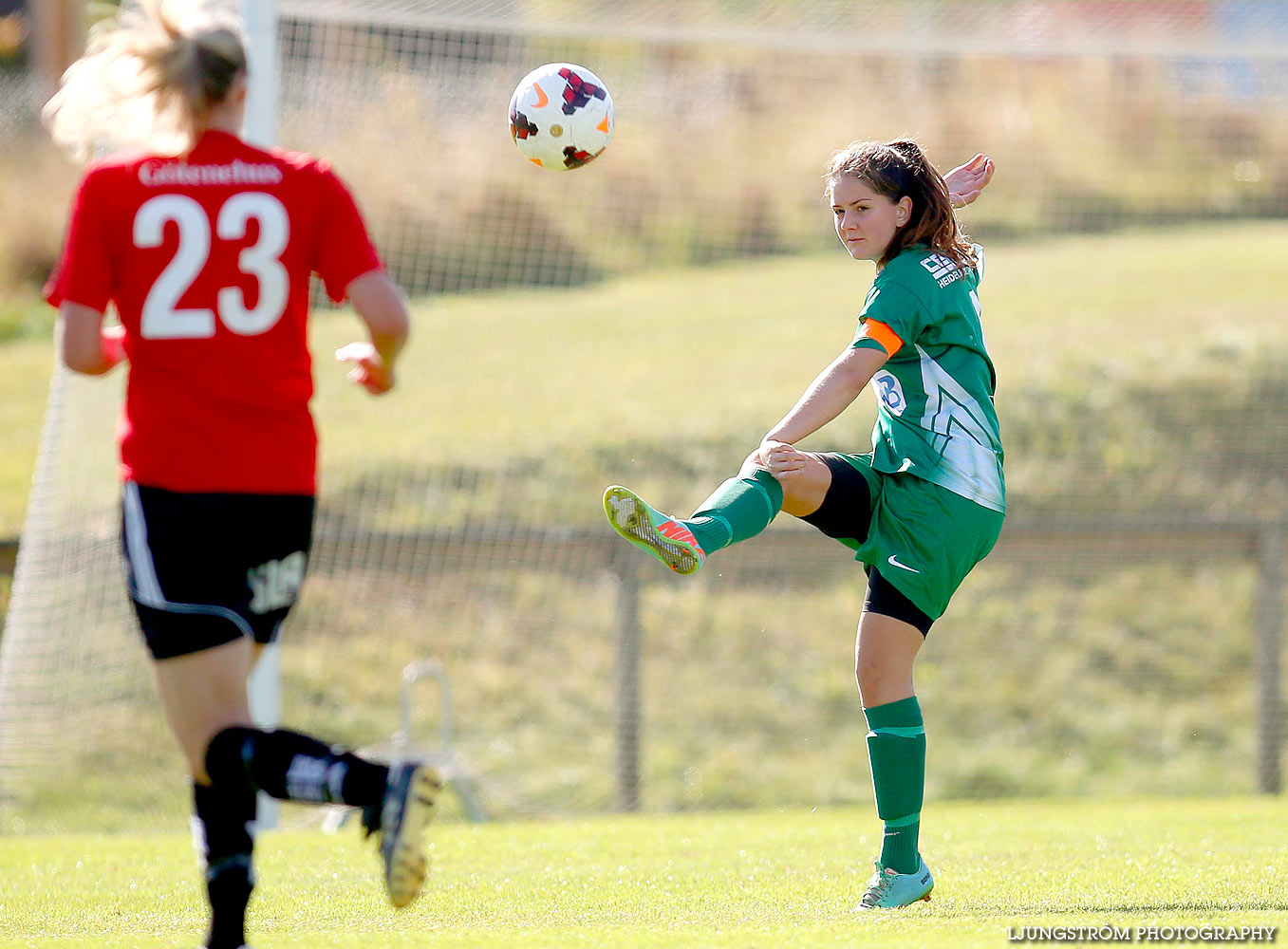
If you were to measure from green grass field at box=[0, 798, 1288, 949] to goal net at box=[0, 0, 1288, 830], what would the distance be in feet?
7.79

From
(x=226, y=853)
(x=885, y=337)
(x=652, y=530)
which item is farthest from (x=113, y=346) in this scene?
(x=885, y=337)

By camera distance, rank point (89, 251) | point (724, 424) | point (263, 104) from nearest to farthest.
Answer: point (89, 251)
point (263, 104)
point (724, 424)

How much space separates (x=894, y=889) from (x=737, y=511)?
1096 millimetres

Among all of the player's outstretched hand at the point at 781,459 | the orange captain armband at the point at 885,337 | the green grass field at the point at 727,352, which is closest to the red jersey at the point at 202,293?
the player's outstretched hand at the point at 781,459

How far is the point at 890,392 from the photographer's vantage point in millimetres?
4219

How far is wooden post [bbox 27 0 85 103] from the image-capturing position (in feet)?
71.7

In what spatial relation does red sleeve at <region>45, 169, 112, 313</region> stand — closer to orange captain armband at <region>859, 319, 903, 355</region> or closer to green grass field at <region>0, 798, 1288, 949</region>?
green grass field at <region>0, 798, 1288, 949</region>

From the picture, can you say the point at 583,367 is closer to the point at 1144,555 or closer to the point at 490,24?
the point at 490,24

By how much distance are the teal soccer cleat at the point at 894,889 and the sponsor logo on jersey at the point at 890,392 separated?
1.25m

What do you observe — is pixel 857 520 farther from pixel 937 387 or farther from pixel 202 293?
pixel 202 293

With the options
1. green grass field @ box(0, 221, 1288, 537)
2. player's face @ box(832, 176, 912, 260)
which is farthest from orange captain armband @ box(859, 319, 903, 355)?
green grass field @ box(0, 221, 1288, 537)

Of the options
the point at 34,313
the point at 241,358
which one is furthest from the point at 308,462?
the point at 34,313

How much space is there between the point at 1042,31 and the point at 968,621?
501 centimetres

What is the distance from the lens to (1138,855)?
504 centimetres
